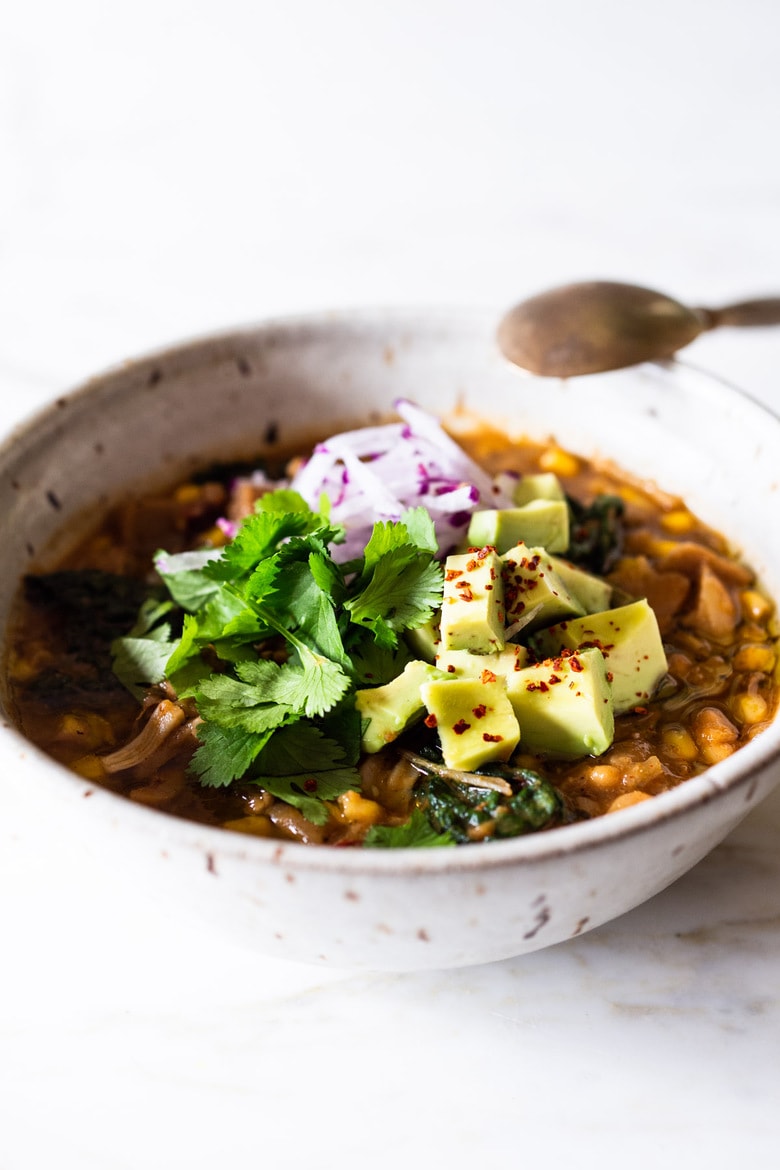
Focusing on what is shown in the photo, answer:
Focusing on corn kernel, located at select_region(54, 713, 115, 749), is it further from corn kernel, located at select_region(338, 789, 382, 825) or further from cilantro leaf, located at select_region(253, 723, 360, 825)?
corn kernel, located at select_region(338, 789, 382, 825)

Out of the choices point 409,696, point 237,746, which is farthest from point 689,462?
point 237,746

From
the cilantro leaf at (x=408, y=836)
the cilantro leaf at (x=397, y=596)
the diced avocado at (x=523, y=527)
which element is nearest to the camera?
the cilantro leaf at (x=408, y=836)

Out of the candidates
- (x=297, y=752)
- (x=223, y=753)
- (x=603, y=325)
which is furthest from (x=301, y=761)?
(x=603, y=325)

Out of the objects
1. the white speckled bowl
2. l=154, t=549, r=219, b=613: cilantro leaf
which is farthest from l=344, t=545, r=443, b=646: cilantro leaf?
the white speckled bowl

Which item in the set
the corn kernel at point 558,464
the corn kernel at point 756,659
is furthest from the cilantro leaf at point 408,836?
the corn kernel at point 558,464

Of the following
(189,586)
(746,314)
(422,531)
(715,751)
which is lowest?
(715,751)

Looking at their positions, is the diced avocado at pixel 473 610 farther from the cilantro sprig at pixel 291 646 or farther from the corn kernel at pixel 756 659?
the corn kernel at pixel 756 659

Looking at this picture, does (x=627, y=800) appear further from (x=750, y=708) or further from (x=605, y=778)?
(x=750, y=708)
